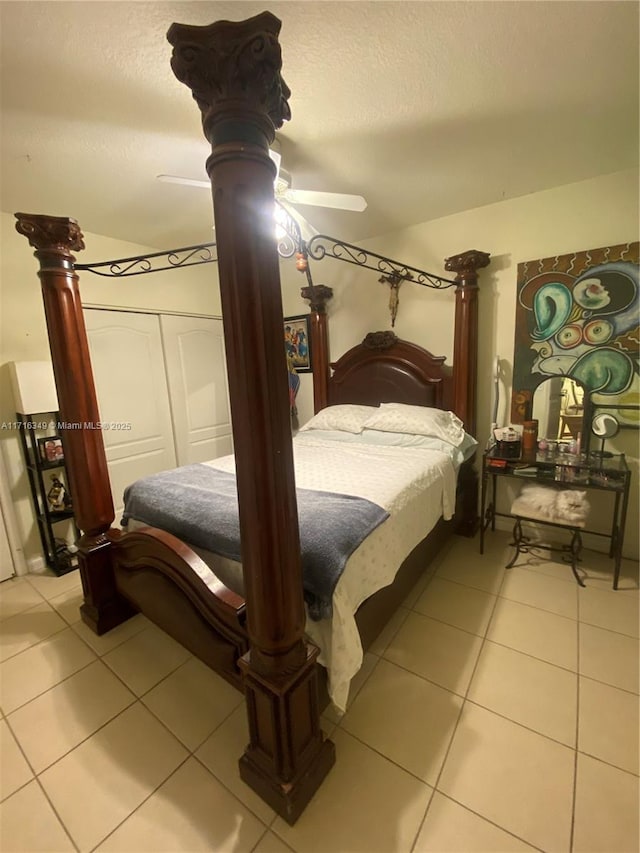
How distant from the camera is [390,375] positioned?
2900 mm

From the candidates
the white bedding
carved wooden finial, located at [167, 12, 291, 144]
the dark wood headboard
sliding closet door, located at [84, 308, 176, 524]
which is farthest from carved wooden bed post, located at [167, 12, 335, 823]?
sliding closet door, located at [84, 308, 176, 524]

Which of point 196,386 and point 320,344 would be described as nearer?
point 320,344

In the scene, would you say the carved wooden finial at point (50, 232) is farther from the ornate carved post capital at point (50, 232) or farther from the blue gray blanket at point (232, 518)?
the blue gray blanket at point (232, 518)

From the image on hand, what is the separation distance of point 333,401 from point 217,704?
2.33 m

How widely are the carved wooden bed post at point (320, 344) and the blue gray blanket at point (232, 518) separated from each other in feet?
4.94

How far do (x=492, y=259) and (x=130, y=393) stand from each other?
3.04 meters

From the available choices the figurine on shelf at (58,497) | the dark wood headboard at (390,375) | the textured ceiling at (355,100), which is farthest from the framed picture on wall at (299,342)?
the figurine on shelf at (58,497)

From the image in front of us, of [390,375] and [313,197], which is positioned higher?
[313,197]

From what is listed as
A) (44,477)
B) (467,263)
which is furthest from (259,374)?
(44,477)

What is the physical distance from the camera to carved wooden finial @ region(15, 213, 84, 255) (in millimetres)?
1458

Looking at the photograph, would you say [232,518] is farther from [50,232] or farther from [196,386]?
[196,386]

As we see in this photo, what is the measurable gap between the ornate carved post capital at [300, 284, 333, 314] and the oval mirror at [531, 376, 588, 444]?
187 centimetres

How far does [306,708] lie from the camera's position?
43.7 inches

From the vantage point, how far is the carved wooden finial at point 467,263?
236cm
